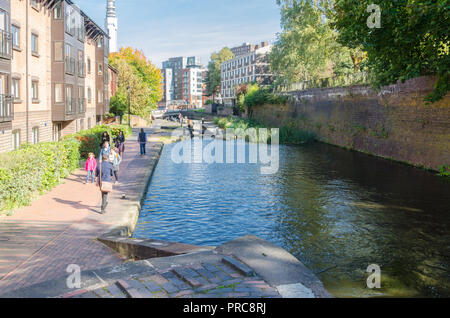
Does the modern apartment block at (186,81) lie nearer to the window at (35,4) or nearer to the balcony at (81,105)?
the balcony at (81,105)

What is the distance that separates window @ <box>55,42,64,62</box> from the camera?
25641 millimetres

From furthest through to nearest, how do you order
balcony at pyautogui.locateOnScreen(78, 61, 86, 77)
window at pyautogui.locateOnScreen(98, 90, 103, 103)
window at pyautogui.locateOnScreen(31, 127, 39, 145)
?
window at pyautogui.locateOnScreen(98, 90, 103, 103) → balcony at pyautogui.locateOnScreen(78, 61, 86, 77) → window at pyautogui.locateOnScreen(31, 127, 39, 145)

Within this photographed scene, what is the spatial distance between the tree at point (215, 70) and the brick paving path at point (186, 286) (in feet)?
399

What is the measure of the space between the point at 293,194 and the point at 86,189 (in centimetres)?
716

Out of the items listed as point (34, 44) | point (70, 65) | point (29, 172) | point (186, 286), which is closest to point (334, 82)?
point (70, 65)

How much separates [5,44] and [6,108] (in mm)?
2681

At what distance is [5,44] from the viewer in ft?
57.8

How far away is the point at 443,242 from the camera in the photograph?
9.73 m

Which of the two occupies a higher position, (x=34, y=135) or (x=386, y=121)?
(x=386, y=121)

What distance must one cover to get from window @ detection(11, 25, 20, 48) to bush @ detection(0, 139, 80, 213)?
7093mm

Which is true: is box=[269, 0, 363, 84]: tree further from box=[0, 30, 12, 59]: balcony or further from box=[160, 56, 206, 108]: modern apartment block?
box=[160, 56, 206, 108]: modern apartment block

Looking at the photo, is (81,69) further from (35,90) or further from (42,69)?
(35,90)

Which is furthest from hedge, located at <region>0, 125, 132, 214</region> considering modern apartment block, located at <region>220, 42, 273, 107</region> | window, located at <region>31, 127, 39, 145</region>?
modern apartment block, located at <region>220, 42, 273, 107</region>
